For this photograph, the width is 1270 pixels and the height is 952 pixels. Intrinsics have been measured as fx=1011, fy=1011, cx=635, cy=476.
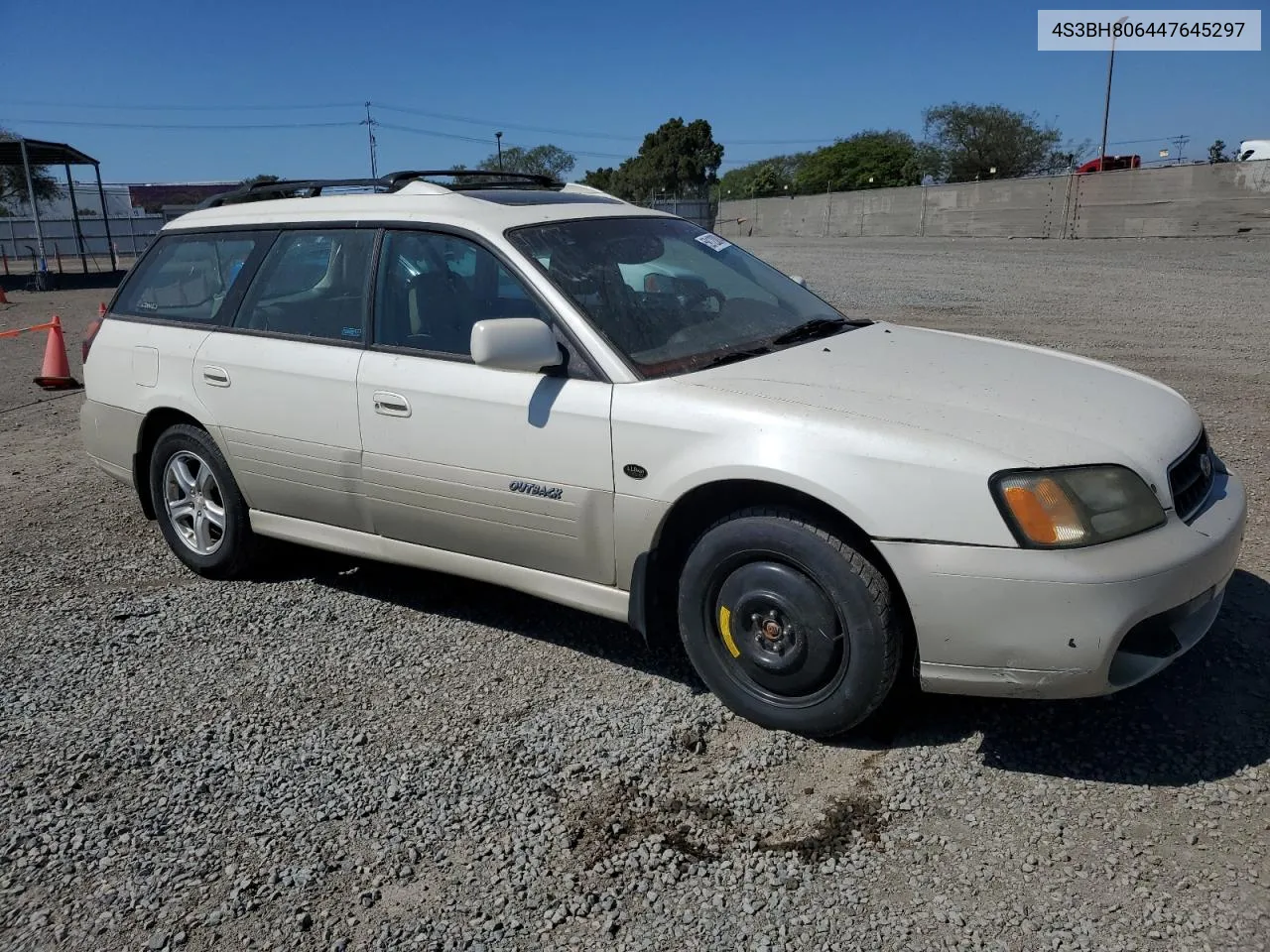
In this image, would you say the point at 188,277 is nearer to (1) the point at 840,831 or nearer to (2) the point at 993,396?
(2) the point at 993,396

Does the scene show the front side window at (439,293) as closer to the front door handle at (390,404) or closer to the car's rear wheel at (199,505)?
the front door handle at (390,404)

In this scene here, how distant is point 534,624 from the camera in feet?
14.3

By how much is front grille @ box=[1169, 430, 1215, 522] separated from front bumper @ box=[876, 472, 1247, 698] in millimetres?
77

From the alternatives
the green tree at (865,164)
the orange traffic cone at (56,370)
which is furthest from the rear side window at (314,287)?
the green tree at (865,164)

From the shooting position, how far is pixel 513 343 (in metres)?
3.42

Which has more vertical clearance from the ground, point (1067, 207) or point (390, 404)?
point (1067, 207)

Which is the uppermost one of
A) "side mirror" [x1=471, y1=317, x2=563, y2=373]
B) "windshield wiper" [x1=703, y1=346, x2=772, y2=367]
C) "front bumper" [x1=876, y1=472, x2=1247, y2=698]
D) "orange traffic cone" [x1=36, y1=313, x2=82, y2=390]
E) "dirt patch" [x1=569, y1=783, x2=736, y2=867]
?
"side mirror" [x1=471, y1=317, x2=563, y2=373]

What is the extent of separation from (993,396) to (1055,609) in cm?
81

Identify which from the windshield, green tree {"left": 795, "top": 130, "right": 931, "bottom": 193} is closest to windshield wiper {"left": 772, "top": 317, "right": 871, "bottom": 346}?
the windshield

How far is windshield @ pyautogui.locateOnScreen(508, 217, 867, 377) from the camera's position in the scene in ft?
12.1

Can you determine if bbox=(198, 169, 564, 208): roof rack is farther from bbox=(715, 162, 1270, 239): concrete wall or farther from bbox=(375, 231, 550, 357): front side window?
bbox=(715, 162, 1270, 239): concrete wall

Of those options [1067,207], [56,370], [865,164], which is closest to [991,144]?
[865,164]

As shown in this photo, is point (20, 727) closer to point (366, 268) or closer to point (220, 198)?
point (366, 268)

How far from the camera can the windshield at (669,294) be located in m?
3.68
